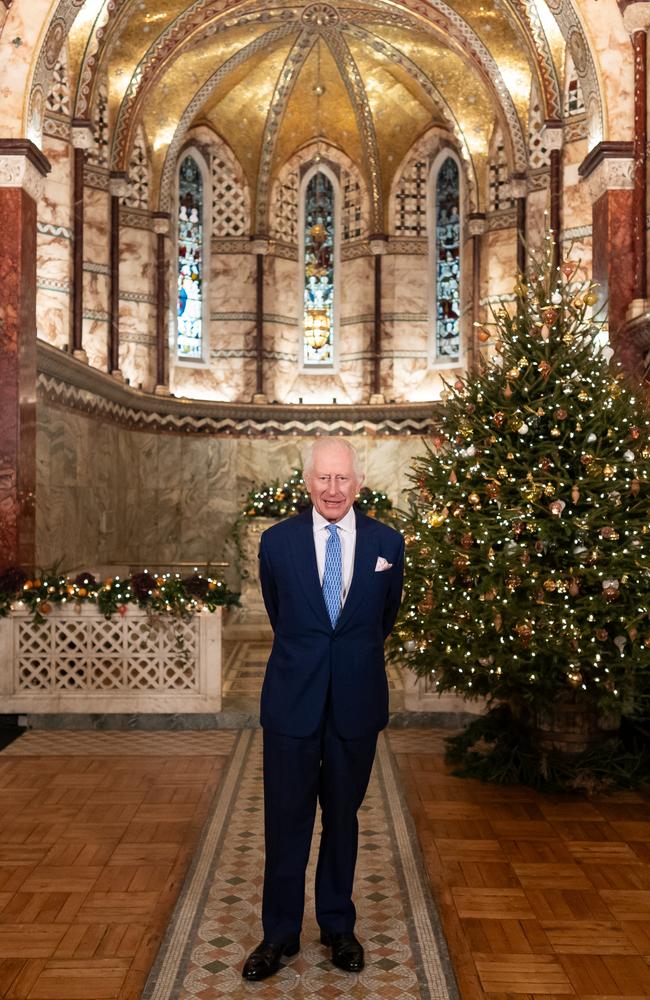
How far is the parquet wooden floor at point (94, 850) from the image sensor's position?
370cm

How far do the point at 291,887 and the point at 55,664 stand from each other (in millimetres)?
4628

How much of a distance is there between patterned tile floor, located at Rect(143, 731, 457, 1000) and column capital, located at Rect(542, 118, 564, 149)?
9.15 m

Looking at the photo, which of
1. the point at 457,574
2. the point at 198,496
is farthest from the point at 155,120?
the point at 457,574

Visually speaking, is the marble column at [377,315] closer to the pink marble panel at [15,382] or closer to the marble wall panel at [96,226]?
the marble wall panel at [96,226]

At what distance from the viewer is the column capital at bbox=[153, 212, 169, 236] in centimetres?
1539

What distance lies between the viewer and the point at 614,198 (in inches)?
352

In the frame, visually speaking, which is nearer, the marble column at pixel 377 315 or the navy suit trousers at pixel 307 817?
the navy suit trousers at pixel 307 817

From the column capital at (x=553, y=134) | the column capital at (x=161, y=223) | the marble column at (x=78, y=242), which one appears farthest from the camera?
the column capital at (x=161, y=223)

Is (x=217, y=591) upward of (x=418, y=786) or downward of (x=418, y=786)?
upward

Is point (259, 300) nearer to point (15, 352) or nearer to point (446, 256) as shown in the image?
point (446, 256)

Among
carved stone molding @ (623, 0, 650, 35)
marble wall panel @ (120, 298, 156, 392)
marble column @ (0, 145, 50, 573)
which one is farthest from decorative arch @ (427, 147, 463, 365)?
marble column @ (0, 145, 50, 573)

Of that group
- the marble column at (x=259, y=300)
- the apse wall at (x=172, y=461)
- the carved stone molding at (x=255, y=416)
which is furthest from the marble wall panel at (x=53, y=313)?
the marble column at (x=259, y=300)

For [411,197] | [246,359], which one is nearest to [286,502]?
[246,359]

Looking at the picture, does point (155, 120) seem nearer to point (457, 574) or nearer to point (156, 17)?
point (156, 17)
